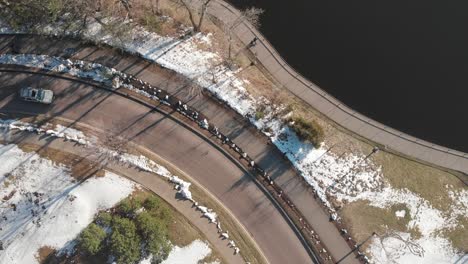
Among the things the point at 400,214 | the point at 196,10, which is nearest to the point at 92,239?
the point at 196,10

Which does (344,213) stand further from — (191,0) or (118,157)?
(191,0)

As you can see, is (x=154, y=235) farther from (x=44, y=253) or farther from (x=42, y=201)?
(x=42, y=201)

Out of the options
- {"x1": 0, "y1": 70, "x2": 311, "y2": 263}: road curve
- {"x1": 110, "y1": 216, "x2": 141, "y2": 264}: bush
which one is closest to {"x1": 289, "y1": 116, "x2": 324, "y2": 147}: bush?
{"x1": 0, "y1": 70, "x2": 311, "y2": 263}: road curve

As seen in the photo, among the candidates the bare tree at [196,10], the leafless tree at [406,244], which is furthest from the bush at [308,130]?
the bare tree at [196,10]

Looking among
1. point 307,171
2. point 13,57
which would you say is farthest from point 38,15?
point 307,171

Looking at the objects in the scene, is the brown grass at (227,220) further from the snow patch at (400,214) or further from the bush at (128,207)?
the snow patch at (400,214)

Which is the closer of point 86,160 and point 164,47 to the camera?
point 86,160

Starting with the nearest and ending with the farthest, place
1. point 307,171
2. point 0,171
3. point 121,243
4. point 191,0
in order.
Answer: point 121,243
point 0,171
point 307,171
point 191,0
